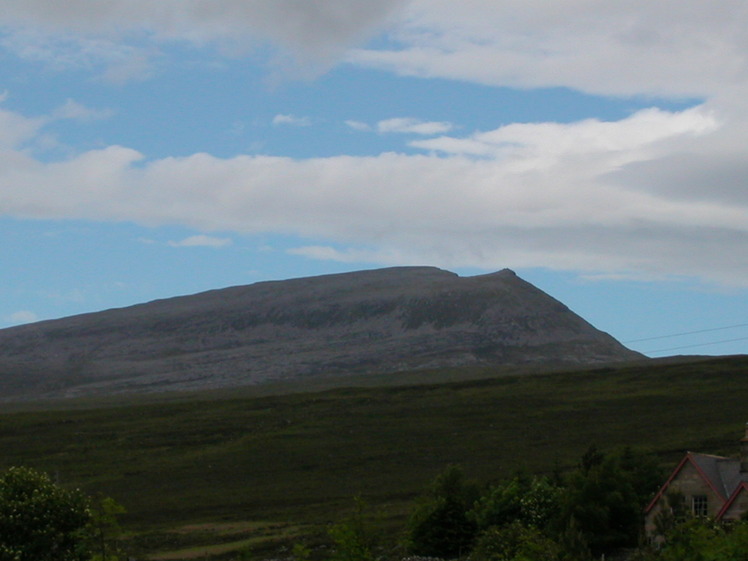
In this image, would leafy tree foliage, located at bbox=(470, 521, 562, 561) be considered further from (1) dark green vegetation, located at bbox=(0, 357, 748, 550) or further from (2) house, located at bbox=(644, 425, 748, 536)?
(1) dark green vegetation, located at bbox=(0, 357, 748, 550)

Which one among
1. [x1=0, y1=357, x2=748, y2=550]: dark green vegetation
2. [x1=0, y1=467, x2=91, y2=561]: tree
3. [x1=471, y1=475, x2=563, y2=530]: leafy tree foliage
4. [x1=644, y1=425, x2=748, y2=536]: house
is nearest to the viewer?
[x1=0, y1=467, x2=91, y2=561]: tree

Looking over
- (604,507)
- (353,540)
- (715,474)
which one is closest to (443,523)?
(604,507)

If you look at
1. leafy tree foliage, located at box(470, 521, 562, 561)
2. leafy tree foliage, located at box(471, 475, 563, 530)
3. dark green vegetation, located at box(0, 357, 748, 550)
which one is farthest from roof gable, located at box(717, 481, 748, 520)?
dark green vegetation, located at box(0, 357, 748, 550)

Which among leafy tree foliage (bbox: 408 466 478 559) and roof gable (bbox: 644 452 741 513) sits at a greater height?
roof gable (bbox: 644 452 741 513)

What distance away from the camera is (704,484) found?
41438mm

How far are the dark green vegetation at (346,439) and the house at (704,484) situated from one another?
20112 millimetres

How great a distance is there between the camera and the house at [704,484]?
133 ft

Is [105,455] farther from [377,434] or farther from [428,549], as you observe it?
[428,549]

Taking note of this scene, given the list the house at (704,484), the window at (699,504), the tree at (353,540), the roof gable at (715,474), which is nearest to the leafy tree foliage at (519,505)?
the roof gable at (715,474)

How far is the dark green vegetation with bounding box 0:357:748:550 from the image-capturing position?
75.4 metres

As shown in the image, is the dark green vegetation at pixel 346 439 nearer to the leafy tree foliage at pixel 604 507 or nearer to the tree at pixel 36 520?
the tree at pixel 36 520

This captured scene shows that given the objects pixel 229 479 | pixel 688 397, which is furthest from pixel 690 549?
pixel 688 397

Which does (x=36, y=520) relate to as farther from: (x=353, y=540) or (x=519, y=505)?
(x=353, y=540)

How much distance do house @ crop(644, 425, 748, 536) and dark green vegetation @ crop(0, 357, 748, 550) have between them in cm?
2011
